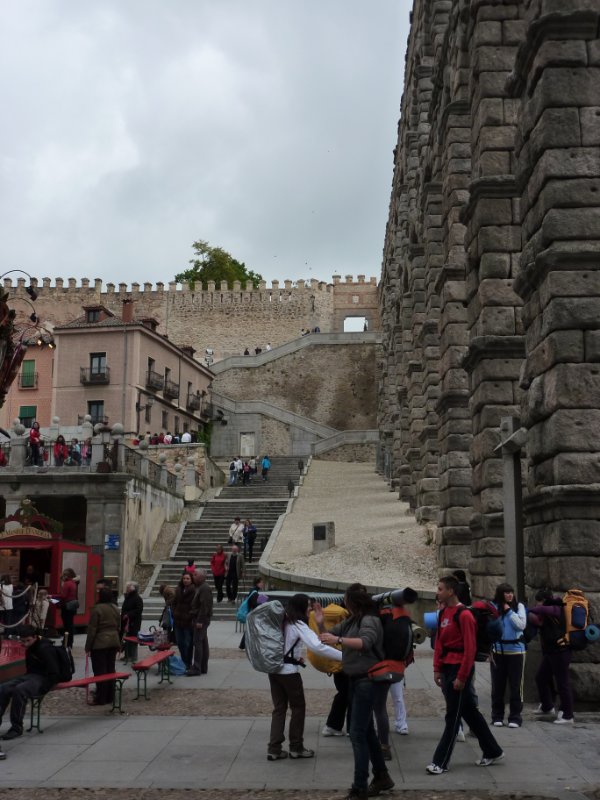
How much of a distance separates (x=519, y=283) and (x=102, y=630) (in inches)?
252

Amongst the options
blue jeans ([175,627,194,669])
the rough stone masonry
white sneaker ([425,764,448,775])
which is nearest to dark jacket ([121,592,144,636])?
blue jeans ([175,627,194,669])

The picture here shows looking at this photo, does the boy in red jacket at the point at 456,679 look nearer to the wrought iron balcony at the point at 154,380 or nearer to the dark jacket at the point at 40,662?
the dark jacket at the point at 40,662

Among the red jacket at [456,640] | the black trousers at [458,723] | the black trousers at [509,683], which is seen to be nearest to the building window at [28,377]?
the black trousers at [509,683]

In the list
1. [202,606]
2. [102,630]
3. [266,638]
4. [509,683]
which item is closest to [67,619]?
[202,606]

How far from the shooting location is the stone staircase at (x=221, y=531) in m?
23.7

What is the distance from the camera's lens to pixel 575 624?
8.41 meters

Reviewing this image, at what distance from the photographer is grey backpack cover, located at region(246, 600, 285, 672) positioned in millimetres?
7555

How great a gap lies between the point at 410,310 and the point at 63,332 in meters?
23.4

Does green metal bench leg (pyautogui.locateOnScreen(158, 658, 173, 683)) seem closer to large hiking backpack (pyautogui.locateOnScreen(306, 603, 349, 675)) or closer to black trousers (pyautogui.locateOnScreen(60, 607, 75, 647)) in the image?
black trousers (pyautogui.locateOnScreen(60, 607, 75, 647))

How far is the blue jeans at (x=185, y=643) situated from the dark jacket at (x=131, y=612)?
0.65m

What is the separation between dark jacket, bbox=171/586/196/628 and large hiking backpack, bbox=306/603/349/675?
424cm

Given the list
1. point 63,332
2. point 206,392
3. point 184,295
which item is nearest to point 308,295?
point 184,295

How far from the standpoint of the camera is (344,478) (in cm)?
4325

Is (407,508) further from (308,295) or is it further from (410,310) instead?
(308,295)
